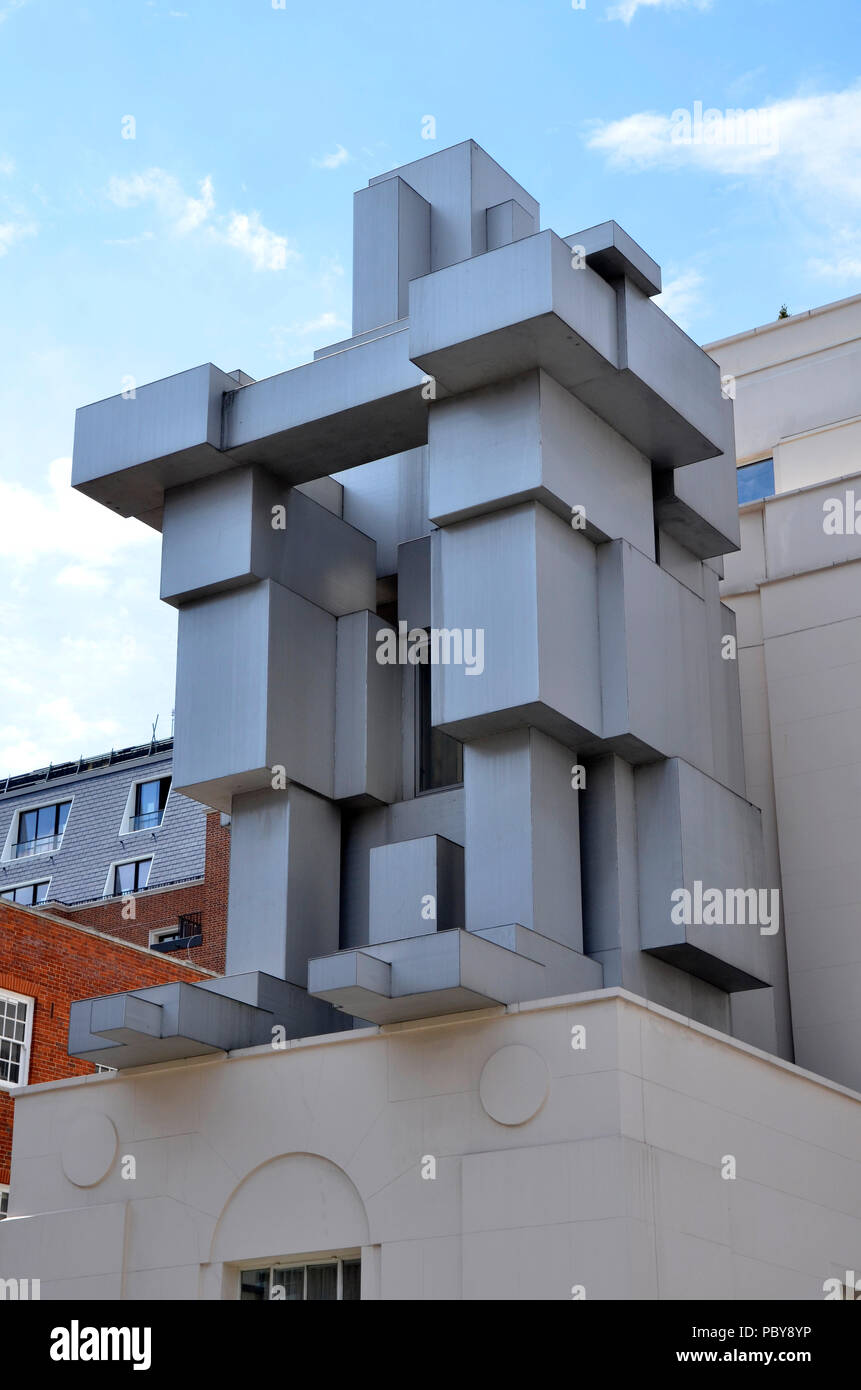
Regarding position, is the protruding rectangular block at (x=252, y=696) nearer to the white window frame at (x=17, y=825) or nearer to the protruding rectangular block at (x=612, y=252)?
the protruding rectangular block at (x=612, y=252)

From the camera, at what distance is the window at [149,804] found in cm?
6378

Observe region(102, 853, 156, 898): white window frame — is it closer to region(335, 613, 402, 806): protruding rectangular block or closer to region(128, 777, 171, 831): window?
region(128, 777, 171, 831): window

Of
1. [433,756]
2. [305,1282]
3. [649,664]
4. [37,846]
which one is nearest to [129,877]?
[37,846]

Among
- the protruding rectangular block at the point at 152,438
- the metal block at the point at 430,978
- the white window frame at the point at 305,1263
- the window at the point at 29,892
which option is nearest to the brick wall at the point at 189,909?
the window at the point at 29,892

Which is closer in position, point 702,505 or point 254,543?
point 254,543

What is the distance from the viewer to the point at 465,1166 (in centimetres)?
2169

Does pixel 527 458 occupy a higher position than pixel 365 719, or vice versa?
pixel 527 458

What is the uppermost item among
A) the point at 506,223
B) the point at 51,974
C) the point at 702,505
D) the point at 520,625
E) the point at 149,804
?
the point at 149,804

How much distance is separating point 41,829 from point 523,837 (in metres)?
46.9

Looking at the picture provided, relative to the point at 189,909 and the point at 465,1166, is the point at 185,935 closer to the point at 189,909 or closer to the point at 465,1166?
the point at 189,909

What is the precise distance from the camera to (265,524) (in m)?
27.9

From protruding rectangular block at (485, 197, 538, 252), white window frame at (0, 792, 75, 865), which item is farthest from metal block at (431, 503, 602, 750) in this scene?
white window frame at (0, 792, 75, 865)

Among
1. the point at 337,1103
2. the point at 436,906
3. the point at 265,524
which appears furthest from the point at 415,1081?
the point at 265,524

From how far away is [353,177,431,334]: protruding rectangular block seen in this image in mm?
30203
